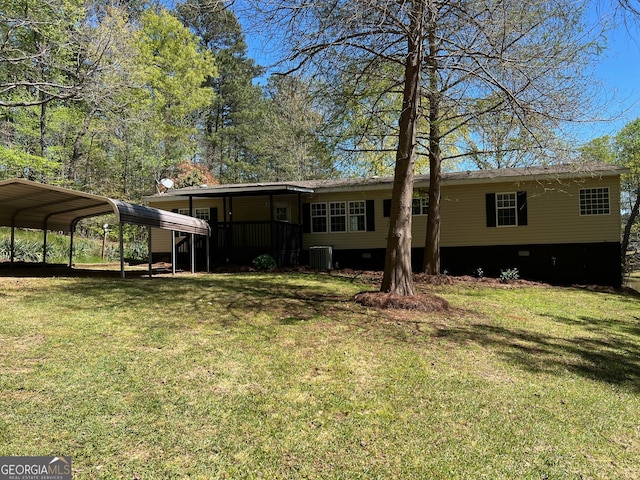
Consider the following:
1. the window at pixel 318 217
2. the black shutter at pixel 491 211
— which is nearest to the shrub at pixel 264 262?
the window at pixel 318 217

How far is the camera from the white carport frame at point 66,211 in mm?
9555

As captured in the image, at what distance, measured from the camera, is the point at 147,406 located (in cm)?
332

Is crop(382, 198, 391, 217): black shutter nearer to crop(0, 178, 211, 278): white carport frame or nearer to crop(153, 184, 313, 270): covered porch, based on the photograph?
crop(153, 184, 313, 270): covered porch

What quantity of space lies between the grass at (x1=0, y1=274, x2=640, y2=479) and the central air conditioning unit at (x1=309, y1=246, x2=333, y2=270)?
7.09 metres

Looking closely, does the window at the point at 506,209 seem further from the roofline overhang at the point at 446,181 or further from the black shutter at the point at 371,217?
the black shutter at the point at 371,217

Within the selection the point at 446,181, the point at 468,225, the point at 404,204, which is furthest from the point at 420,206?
the point at 404,204

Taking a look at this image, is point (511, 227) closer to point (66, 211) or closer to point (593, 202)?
point (593, 202)

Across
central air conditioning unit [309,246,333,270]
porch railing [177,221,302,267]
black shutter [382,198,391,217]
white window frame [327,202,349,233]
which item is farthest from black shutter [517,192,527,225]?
porch railing [177,221,302,267]

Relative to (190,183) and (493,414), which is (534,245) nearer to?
(493,414)

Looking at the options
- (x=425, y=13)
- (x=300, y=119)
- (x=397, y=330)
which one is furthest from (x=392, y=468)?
(x=300, y=119)

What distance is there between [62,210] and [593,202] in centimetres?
1644

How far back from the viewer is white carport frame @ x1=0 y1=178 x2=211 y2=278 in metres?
9.55

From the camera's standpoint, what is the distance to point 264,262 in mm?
13172

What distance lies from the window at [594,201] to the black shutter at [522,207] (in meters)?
1.60
